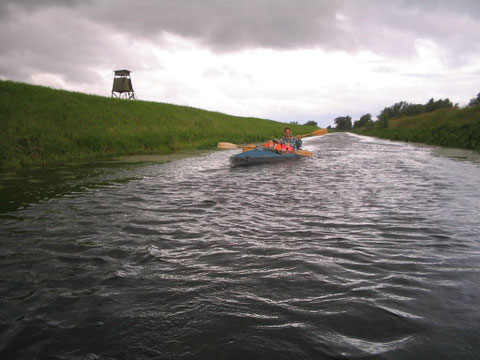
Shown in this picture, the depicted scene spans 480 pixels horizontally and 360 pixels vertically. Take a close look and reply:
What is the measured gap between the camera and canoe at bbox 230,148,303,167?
12.9 m

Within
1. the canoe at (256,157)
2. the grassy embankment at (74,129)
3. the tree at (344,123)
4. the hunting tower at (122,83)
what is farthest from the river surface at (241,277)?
the tree at (344,123)

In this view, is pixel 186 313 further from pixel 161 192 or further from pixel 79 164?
pixel 79 164

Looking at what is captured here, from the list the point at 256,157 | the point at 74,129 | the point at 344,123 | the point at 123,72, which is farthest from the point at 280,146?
the point at 344,123

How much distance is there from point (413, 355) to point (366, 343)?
31cm

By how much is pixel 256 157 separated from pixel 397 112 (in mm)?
90504

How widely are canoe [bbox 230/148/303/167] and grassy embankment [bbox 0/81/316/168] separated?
Result: 6892 millimetres

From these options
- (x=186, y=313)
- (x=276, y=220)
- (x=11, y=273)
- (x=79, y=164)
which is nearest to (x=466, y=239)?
(x=276, y=220)

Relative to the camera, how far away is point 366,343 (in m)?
2.46

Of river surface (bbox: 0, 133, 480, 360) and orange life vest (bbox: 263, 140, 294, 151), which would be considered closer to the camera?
river surface (bbox: 0, 133, 480, 360)

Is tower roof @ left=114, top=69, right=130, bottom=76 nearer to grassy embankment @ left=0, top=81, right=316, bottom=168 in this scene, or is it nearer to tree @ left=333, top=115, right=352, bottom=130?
grassy embankment @ left=0, top=81, right=316, bottom=168

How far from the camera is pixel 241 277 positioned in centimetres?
348

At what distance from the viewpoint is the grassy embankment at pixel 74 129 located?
44.4 feet

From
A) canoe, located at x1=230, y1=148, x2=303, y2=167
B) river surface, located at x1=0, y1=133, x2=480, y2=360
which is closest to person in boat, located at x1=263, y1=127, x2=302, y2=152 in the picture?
canoe, located at x1=230, y1=148, x2=303, y2=167

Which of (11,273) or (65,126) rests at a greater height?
(65,126)
